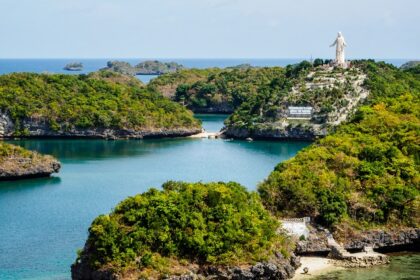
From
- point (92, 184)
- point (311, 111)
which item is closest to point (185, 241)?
point (92, 184)

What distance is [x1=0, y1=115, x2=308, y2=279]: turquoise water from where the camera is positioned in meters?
52.4

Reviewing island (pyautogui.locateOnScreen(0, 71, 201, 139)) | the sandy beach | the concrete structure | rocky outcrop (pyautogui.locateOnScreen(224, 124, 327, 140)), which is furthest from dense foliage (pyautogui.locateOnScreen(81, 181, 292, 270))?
island (pyautogui.locateOnScreen(0, 71, 201, 139))

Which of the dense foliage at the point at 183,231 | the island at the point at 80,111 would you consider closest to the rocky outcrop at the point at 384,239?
the dense foliage at the point at 183,231

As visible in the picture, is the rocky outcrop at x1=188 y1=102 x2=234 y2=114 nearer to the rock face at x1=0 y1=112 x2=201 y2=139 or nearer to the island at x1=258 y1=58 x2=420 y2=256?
Result: the rock face at x1=0 y1=112 x2=201 y2=139

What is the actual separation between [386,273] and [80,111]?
76.7 metres

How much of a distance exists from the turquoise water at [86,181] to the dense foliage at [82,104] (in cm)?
420

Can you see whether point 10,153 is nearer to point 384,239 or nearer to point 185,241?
point 185,241

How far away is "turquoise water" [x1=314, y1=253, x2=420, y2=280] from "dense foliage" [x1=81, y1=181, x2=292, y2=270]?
363 centimetres

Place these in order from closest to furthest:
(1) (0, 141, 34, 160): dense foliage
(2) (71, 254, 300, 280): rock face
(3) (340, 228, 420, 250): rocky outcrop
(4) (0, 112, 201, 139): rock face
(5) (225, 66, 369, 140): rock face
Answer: (2) (71, 254, 300, 280): rock face → (3) (340, 228, 420, 250): rocky outcrop → (1) (0, 141, 34, 160): dense foliage → (5) (225, 66, 369, 140): rock face → (4) (0, 112, 201, 139): rock face

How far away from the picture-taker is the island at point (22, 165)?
79500mm

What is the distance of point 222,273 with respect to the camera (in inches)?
1783

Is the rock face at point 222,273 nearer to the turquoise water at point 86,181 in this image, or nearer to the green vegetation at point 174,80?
the turquoise water at point 86,181

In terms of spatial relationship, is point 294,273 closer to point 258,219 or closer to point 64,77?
point 258,219

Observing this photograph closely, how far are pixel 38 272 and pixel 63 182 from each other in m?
31.2
